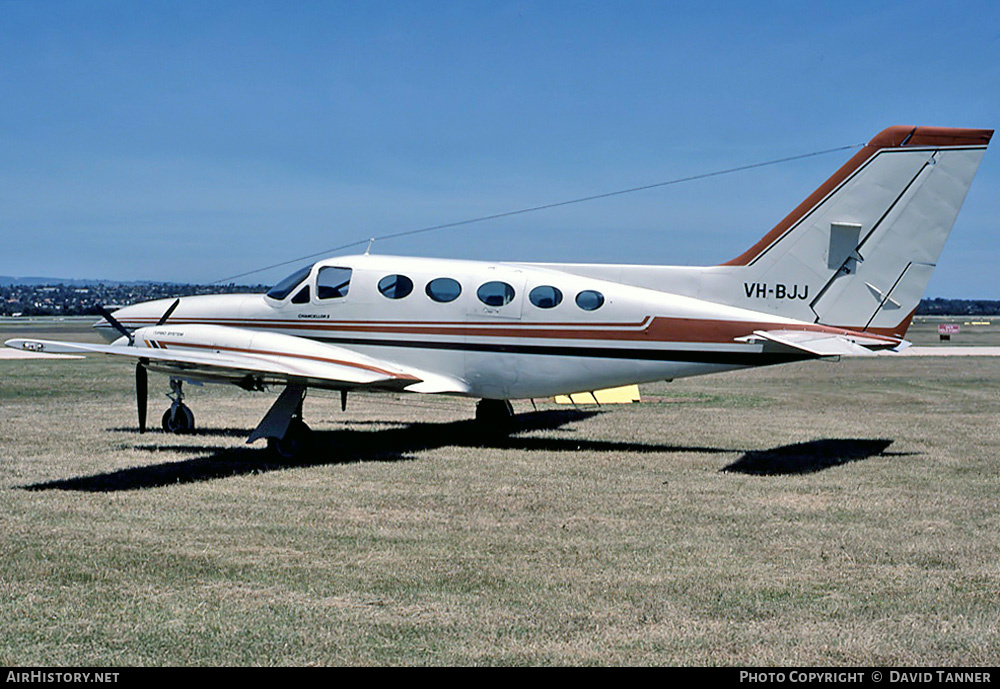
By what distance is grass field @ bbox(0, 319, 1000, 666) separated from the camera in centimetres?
664

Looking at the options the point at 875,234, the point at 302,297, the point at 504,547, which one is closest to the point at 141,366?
the point at 302,297

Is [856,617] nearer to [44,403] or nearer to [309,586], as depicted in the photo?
[309,586]

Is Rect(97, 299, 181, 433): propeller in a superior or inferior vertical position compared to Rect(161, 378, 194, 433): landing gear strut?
superior

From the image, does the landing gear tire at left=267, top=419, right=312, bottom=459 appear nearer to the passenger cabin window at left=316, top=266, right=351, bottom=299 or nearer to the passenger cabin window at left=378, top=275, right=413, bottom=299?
the passenger cabin window at left=316, top=266, right=351, bottom=299

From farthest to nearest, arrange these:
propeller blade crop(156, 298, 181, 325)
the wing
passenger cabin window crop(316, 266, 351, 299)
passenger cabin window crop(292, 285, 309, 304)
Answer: propeller blade crop(156, 298, 181, 325) < passenger cabin window crop(292, 285, 309, 304) < passenger cabin window crop(316, 266, 351, 299) < the wing

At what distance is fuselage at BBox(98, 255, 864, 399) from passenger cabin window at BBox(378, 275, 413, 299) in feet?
0.06

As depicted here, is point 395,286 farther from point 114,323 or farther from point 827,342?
point 827,342

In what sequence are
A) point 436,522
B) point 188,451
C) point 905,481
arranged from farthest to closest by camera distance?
point 188,451 < point 905,481 < point 436,522

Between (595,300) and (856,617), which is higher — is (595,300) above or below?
above

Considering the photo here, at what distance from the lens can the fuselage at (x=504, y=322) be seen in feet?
50.3

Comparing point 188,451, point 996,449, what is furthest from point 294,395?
point 996,449

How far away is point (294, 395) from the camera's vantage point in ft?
50.1

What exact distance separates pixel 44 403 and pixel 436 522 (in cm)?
1565

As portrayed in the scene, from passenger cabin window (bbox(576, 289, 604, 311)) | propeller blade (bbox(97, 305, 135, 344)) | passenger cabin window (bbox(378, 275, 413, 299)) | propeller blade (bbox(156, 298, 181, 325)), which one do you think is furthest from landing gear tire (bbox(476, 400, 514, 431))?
propeller blade (bbox(97, 305, 135, 344))
